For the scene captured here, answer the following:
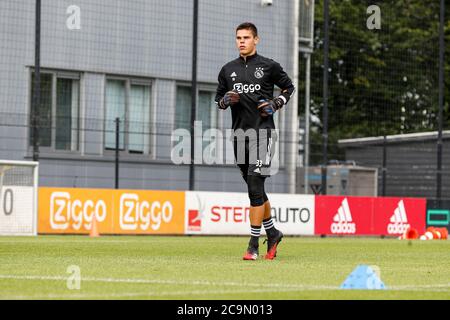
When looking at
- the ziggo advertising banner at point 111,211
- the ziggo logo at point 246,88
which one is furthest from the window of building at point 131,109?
the ziggo logo at point 246,88

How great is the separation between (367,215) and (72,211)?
21.9 ft

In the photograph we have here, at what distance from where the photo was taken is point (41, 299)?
6.77 metres

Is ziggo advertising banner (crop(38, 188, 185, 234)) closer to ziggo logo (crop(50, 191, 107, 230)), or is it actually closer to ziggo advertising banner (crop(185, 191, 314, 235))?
ziggo logo (crop(50, 191, 107, 230))

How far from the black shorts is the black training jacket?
11cm

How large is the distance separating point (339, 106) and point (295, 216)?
672 inches

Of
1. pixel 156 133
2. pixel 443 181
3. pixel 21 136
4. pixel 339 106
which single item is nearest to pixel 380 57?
pixel 339 106

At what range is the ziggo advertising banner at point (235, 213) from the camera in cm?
2167

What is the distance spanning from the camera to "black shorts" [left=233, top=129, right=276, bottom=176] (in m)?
11.5

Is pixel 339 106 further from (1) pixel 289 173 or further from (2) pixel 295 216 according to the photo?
(2) pixel 295 216

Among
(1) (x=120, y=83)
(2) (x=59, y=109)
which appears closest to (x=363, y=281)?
(2) (x=59, y=109)

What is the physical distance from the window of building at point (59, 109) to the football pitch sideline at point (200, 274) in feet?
34.8

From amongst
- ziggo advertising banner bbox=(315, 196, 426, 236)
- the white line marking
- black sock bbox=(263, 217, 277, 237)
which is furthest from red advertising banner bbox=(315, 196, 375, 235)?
the white line marking

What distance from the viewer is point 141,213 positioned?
21047mm

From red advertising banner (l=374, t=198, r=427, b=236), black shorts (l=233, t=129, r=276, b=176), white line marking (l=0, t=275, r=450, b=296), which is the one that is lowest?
red advertising banner (l=374, t=198, r=427, b=236)
